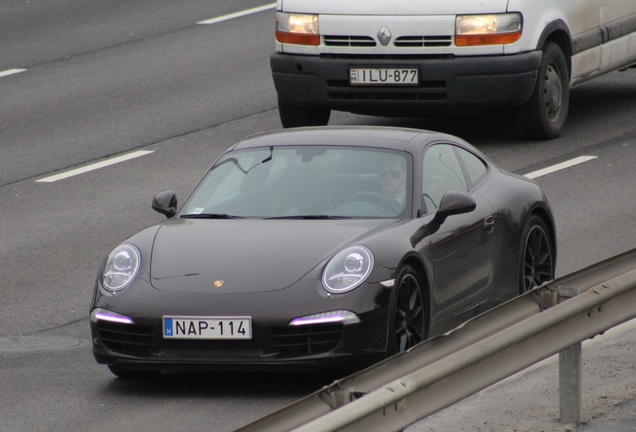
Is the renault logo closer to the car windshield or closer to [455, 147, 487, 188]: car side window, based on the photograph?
[455, 147, 487, 188]: car side window

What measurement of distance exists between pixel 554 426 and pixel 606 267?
713mm

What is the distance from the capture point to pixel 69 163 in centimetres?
1531

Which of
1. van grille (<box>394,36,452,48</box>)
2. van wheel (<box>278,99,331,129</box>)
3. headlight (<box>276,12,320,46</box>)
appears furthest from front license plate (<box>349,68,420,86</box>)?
van wheel (<box>278,99,331,129</box>)

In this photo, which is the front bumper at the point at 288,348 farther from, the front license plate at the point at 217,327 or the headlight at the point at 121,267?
the headlight at the point at 121,267

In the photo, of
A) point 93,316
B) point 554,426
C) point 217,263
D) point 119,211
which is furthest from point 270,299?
point 119,211

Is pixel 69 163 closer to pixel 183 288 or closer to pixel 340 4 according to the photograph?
pixel 340 4

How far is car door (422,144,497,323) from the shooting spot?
9047mm

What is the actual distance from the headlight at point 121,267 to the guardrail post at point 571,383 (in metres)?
2.48

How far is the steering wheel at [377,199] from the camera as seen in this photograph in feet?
30.3

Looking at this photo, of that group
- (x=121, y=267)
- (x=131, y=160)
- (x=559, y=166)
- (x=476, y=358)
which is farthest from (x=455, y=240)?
(x=131, y=160)

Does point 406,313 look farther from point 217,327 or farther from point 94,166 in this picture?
point 94,166

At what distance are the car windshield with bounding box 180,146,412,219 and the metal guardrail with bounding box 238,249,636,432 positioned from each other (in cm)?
219

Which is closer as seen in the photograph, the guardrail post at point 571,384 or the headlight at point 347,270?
the guardrail post at point 571,384

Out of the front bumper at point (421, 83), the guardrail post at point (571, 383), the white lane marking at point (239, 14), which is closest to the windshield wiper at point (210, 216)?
the guardrail post at point (571, 383)
